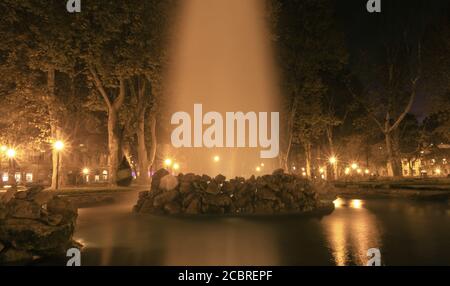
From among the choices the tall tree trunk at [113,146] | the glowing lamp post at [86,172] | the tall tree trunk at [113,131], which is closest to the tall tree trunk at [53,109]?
the tall tree trunk at [113,131]

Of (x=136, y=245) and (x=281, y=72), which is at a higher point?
(x=281, y=72)

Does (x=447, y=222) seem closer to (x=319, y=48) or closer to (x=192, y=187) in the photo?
(x=192, y=187)

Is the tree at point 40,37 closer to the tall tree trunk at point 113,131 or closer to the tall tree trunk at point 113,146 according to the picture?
the tall tree trunk at point 113,131

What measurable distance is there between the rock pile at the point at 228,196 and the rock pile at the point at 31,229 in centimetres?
787

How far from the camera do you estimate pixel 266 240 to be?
35.9 feet

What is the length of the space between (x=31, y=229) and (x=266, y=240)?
628cm

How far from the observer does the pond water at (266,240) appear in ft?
28.1

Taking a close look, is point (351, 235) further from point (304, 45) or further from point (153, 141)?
point (153, 141)

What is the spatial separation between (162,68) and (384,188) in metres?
21.1

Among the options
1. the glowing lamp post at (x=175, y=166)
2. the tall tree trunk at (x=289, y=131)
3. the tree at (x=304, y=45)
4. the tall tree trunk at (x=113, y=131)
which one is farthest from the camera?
the glowing lamp post at (x=175, y=166)
